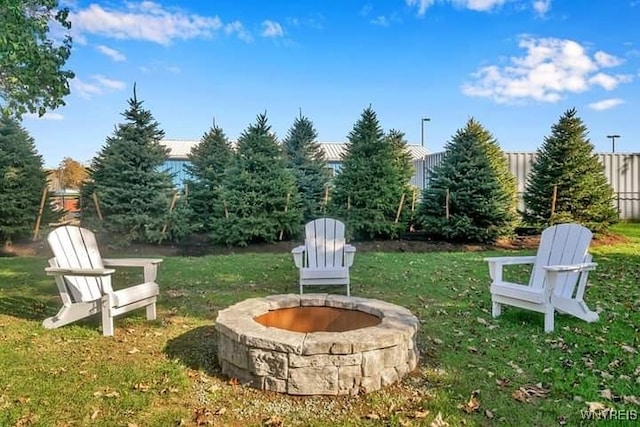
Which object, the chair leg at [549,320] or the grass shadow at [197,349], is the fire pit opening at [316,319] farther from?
the chair leg at [549,320]

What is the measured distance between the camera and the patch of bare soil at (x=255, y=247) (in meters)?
8.60

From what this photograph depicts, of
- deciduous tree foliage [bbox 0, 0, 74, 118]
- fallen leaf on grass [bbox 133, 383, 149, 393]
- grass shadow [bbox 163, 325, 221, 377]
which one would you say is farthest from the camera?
deciduous tree foliage [bbox 0, 0, 74, 118]

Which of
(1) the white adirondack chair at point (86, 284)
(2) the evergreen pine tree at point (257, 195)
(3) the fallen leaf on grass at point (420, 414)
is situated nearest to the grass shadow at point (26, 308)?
(1) the white adirondack chair at point (86, 284)

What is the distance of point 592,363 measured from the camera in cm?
291

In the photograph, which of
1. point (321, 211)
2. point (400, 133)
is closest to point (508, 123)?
point (400, 133)

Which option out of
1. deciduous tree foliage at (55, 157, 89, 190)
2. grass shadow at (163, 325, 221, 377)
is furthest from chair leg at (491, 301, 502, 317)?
deciduous tree foliage at (55, 157, 89, 190)

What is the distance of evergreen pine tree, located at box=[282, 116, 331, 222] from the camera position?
11.1 meters

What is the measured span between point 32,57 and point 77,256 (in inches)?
76.3

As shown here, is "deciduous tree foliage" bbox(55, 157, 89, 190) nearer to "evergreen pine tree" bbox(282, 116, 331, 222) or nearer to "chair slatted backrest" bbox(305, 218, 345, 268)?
"evergreen pine tree" bbox(282, 116, 331, 222)

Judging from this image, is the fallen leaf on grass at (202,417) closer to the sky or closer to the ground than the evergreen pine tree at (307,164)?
closer to the ground

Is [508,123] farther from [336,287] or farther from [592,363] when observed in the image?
[592,363]

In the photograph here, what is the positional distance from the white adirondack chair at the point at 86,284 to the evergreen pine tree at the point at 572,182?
9.07 meters

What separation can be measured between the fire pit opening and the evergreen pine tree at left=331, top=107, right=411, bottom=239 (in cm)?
620

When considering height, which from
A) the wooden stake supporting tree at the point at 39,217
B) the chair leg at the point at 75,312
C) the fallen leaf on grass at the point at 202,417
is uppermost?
the wooden stake supporting tree at the point at 39,217
